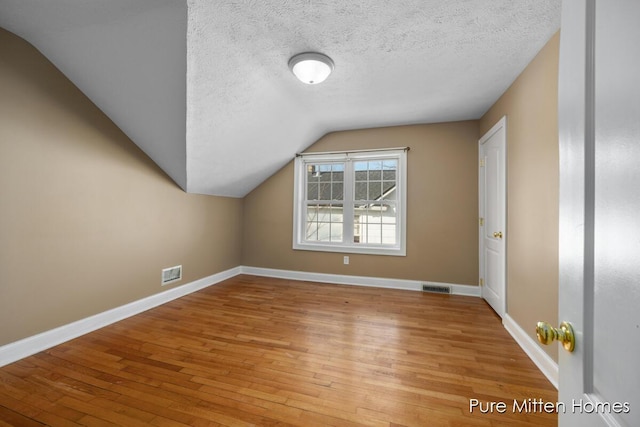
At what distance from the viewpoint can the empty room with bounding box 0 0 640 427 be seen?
57cm

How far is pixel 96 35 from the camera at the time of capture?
6.02ft

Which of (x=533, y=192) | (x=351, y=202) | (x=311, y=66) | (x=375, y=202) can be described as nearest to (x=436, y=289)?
(x=375, y=202)

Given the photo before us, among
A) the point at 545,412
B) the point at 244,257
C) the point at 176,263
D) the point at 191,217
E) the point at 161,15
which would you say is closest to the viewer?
the point at 545,412

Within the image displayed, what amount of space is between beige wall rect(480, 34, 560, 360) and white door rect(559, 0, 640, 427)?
1536 mm

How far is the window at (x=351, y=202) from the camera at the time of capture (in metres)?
3.91

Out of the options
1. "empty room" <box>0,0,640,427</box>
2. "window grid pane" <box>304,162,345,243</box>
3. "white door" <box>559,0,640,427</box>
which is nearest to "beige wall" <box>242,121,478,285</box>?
"empty room" <box>0,0,640,427</box>

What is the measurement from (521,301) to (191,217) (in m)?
3.84

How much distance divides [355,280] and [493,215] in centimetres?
203

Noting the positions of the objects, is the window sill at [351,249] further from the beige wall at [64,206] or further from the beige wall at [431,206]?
the beige wall at [64,206]

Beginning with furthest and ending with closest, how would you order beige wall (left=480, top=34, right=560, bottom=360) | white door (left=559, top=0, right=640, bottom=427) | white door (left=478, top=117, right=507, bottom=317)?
white door (left=478, top=117, right=507, bottom=317)
beige wall (left=480, top=34, right=560, bottom=360)
white door (left=559, top=0, right=640, bottom=427)

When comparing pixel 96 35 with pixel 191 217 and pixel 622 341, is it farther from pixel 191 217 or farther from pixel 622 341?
pixel 622 341

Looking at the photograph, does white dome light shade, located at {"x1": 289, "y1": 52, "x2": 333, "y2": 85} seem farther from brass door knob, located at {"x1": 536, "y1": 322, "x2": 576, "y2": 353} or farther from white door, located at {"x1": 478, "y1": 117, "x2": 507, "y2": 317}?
brass door knob, located at {"x1": 536, "y1": 322, "x2": 576, "y2": 353}

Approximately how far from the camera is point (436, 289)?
3.61 meters

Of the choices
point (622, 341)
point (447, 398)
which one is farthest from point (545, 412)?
point (622, 341)
